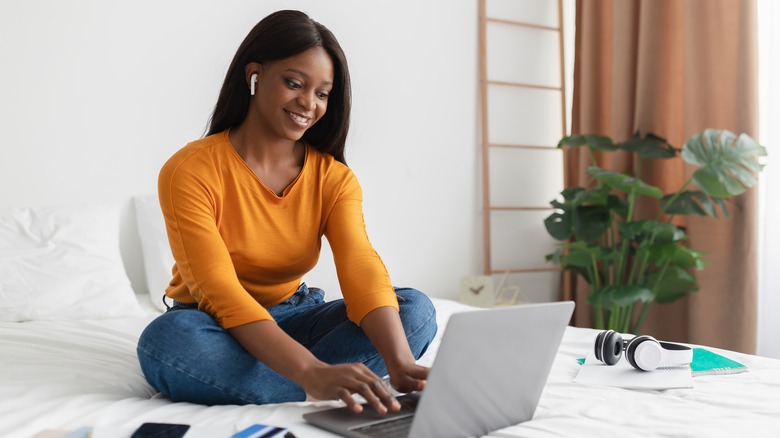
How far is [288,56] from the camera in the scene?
1.66 m

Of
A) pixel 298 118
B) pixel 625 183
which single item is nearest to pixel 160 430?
pixel 298 118

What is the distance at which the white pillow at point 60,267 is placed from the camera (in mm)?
2418

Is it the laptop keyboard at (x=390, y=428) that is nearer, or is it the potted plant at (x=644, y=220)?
the laptop keyboard at (x=390, y=428)

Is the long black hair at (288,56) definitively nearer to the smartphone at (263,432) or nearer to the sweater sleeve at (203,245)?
the sweater sleeve at (203,245)

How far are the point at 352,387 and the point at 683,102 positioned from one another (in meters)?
2.72

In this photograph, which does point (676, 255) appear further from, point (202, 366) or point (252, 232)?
point (202, 366)

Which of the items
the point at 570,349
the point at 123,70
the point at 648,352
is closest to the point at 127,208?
the point at 123,70

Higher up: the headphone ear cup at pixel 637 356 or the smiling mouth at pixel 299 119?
the smiling mouth at pixel 299 119

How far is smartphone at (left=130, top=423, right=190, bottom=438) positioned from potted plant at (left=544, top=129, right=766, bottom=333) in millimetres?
2261

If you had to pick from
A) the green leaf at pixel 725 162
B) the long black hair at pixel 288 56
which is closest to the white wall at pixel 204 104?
the green leaf at pixel 725 162

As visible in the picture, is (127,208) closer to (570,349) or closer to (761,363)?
(570,349)

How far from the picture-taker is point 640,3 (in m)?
3.61

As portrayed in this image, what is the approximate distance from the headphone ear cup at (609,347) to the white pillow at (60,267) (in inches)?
60.7

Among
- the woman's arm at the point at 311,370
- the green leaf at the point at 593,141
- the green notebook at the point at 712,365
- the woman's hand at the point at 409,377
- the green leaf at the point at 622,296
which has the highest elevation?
the green leaf at the point at 593,141
